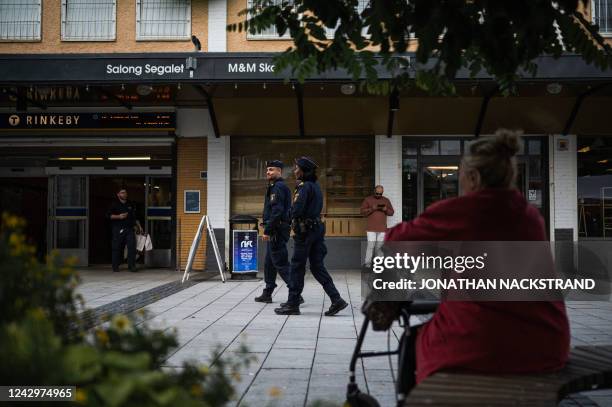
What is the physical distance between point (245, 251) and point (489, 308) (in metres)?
9.98

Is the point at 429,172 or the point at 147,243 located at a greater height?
the point at 429,172

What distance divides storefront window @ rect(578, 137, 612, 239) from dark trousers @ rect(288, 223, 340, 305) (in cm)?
894

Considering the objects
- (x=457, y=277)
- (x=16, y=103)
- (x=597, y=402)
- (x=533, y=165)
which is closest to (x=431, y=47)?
(x=457, y=277)

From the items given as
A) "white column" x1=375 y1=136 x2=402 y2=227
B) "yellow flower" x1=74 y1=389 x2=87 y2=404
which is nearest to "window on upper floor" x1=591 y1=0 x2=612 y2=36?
"white column" x1=375 y1=136 x2=402 y2=227

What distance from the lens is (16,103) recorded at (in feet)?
46.5

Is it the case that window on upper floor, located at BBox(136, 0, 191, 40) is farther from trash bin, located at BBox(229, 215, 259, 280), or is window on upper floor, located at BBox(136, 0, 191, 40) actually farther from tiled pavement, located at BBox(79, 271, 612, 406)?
tiled pavement, located at BBox(79, 271, 612, 406)

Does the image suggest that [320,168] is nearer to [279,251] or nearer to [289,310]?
[279,251]

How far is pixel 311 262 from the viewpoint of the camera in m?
7.75

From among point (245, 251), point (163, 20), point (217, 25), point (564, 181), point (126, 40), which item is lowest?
point (245, 251)

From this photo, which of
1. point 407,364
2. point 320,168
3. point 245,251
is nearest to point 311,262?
point 245,251

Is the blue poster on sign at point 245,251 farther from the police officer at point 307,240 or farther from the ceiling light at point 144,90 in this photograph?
the police officer at point 307,240

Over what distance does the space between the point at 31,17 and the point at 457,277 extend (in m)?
14.7

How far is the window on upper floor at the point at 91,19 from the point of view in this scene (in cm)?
1438

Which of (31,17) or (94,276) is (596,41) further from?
(31,17)
